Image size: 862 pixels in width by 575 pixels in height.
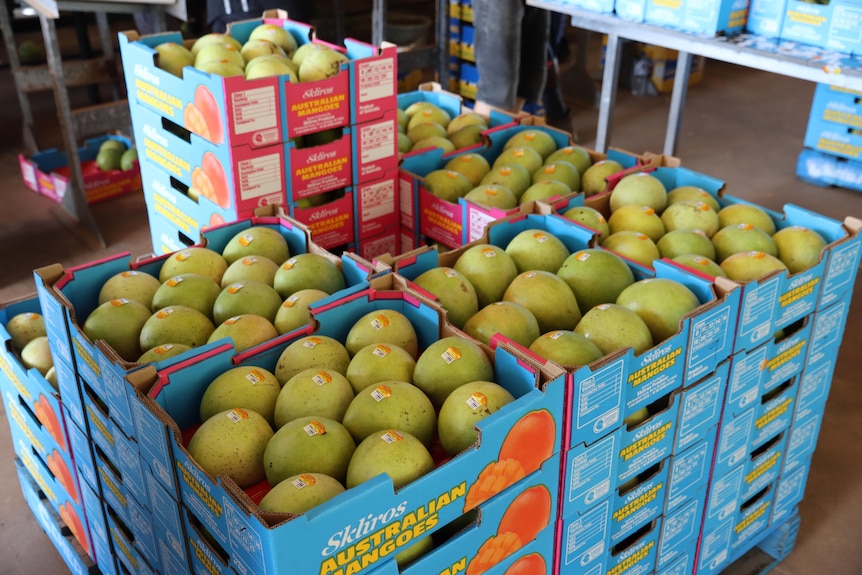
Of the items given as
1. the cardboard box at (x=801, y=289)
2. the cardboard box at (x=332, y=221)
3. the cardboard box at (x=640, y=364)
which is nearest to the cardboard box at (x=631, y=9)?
the cardboard box at (x=801, y=289)

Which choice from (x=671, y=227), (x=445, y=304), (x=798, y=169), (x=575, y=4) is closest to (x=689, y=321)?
(x=445, y=304)

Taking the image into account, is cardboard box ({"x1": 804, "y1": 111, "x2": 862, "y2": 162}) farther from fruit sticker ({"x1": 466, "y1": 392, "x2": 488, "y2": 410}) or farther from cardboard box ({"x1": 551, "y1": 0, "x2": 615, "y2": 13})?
fruit sticker ({"x1": 466, "y1": 392, "x2": 488, "y2": 410})

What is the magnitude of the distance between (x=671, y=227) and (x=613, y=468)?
0.87 m

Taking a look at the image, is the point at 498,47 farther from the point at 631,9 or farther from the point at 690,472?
the point at 690,472

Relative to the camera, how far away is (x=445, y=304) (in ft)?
6.13

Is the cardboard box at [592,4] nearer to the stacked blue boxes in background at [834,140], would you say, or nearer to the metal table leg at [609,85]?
the metal table leg at [609,85]

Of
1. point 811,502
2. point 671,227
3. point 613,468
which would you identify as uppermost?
point 671,227

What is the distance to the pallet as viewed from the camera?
2309 millimetres

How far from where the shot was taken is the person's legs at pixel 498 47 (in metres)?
4.27

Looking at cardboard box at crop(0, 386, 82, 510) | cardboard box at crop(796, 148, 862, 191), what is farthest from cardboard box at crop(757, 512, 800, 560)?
cardboard box at crop(796, 148, 862, 191)

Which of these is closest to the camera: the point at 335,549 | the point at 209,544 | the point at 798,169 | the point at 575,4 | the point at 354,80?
the point at 335,549

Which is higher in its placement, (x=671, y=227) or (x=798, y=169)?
(x=671, y=227)

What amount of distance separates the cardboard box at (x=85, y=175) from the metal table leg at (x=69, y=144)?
164 mm

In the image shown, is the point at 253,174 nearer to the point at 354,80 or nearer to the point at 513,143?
the point at 354,80
